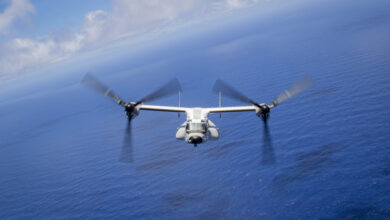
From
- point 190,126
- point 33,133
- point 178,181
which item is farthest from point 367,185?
point 33,133

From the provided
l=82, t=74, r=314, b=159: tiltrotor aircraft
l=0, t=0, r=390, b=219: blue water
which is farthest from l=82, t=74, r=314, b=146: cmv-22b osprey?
l=0, t=0, r=390, b=219: blue water

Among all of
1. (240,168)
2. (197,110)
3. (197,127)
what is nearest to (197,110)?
(197,110)

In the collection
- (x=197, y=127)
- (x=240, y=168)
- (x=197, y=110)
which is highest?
(x=197, y=110)

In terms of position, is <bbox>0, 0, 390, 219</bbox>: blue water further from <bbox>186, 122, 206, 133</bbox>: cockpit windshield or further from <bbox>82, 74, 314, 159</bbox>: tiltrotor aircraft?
<bbox>186, 122, 206, 133</bbox>: cockpit windshield

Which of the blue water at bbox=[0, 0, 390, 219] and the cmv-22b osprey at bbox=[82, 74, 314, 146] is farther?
the blue water at bbox=[0, 0, 390, 219]

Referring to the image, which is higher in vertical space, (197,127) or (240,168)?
(197,127)

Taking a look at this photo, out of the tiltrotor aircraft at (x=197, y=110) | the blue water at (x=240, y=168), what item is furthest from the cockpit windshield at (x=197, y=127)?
the blue water at (x=240, y=168)

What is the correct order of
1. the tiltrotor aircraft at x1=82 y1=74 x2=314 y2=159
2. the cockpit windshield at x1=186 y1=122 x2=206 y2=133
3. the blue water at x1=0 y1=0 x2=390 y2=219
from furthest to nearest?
the blue water at x1=0 y1=0 x2=390 y2=219, the cockpit windshield at x1=186 y1=122 x2=206 y2=133, the tiltrotor aircraft at x1=82 y1=74 x2=314 y2=159

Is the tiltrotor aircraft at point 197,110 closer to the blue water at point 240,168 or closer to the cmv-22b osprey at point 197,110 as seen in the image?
the cmv-22b osprey at point 197,110

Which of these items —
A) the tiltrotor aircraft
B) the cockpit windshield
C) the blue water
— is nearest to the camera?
the tiltrotor aircraft

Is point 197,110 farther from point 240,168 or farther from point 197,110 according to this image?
point 240,168

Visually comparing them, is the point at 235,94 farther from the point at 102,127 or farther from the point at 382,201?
the point at 102,127
